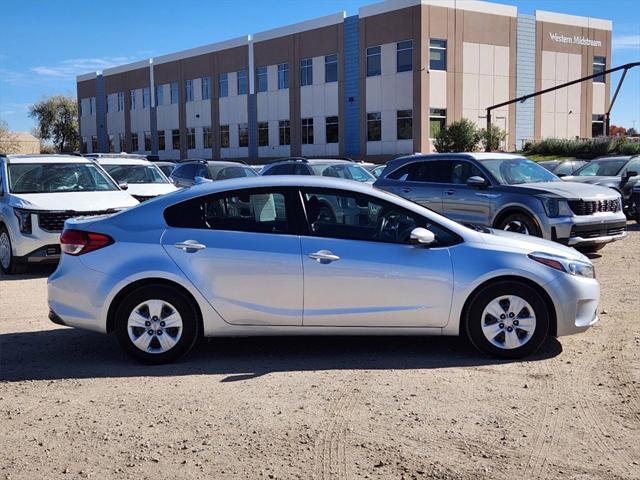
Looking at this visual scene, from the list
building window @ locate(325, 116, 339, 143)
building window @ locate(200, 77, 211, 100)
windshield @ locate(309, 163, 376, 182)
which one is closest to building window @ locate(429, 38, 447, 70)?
building window @ locate(325, 116, 339, 143)

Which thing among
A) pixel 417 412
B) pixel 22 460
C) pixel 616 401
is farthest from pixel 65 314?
pixel 616 401

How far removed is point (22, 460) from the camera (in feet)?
14.4

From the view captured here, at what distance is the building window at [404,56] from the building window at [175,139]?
2501 cm

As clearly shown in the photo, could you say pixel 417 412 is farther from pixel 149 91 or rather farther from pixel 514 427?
pixel 149 91

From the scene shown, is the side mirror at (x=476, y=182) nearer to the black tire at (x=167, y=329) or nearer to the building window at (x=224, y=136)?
the black tire at (x=167, y=329)

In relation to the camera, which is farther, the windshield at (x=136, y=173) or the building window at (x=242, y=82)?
the building window at (x=242, y=82)

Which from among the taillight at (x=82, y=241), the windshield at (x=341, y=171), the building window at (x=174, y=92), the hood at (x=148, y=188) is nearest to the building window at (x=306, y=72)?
the building window at (x=174, y=92)

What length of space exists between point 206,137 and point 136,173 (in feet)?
149

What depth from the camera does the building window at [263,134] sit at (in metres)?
55.0

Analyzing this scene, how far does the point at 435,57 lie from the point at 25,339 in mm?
40529

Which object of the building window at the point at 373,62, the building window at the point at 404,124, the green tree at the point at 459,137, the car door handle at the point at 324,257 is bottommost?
the car door handle at the point at 324,257

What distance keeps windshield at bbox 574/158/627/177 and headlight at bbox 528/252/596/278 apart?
13416 millimetres

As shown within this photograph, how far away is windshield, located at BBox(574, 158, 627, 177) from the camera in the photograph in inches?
745

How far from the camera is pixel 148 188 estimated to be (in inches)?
607
